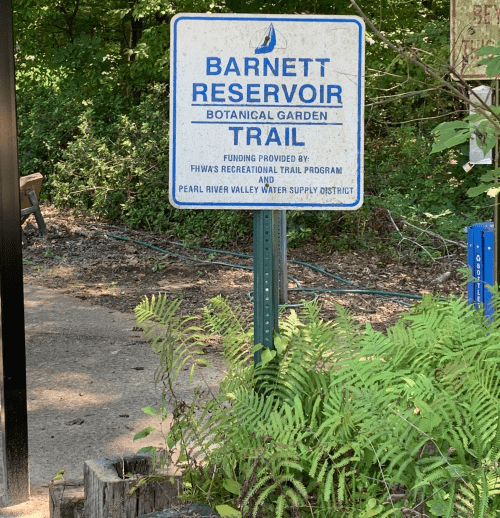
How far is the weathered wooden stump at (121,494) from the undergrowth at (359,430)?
0.08 meters

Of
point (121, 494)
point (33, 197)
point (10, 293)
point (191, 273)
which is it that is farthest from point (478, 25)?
point (33, 197)

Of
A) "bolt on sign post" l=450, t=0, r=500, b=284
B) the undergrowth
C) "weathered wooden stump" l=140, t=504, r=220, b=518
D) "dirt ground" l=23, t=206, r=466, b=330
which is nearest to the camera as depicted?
the undergrowth

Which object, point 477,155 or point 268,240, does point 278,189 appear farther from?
point 477,155

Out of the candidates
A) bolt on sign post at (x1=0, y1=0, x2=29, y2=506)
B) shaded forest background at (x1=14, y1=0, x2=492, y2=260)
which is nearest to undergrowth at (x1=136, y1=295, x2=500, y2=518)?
bolt on sign post at (x1=0, y1=0, x2=29, y2=506)

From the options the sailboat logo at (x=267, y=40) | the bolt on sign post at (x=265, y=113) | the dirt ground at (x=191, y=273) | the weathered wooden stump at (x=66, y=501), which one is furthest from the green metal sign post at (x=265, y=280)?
the dirt ground at (x=191, y=273)

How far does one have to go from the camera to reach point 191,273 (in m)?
9.64

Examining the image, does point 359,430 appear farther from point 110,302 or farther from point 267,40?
point 110,302

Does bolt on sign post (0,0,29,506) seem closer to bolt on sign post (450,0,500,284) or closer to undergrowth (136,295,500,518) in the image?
undergrowth (136,295,500,518)

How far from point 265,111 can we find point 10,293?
151 cm

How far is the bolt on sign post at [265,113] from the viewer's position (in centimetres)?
284

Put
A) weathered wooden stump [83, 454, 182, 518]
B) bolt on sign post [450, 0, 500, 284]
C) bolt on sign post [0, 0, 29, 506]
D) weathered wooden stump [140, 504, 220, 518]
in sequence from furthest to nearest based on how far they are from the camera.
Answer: bolt on sign post [450, 0, 500, 284] < bolt on sign post [0, 0, 29, 506] < weathered wooden stump [83, 454, 182, 518] < weathered wooden stump [140, 504, 220, 518]

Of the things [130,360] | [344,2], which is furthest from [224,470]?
[344,2]

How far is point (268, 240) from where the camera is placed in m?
2.90

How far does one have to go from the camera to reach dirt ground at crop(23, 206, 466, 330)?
8.19m
